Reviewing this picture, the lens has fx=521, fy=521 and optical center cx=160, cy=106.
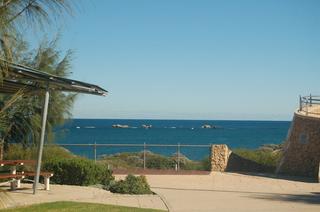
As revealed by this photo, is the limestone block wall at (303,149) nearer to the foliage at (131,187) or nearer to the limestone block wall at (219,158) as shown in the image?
the limestone block wall at (219,158)

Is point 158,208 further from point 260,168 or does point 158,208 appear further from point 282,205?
point 260,168

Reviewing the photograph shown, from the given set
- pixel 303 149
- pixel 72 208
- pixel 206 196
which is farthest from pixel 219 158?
pixel 72 208

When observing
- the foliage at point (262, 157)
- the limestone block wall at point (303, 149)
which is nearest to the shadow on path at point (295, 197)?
the limestone block wall at point (303, 149)

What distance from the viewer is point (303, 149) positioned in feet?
77.9

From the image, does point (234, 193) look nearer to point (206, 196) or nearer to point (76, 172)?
point (206, 196)

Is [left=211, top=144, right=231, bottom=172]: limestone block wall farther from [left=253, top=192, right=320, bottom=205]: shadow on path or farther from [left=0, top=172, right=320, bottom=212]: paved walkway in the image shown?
[left=253, top=192, right=320, bottom=205]: shadow on path

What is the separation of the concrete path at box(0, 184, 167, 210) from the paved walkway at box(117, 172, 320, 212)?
530 mm

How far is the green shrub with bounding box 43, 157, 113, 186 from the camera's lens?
16.2 meters

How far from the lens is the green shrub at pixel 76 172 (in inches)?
637

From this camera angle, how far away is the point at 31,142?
2022cm

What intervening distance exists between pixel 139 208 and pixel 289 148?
14.3 meters

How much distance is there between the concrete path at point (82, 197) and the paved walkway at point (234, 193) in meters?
0.53

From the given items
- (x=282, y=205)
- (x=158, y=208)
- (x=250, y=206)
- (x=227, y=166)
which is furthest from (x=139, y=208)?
(x=227, y=166)

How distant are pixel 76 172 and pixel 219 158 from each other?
1011 centimetres
